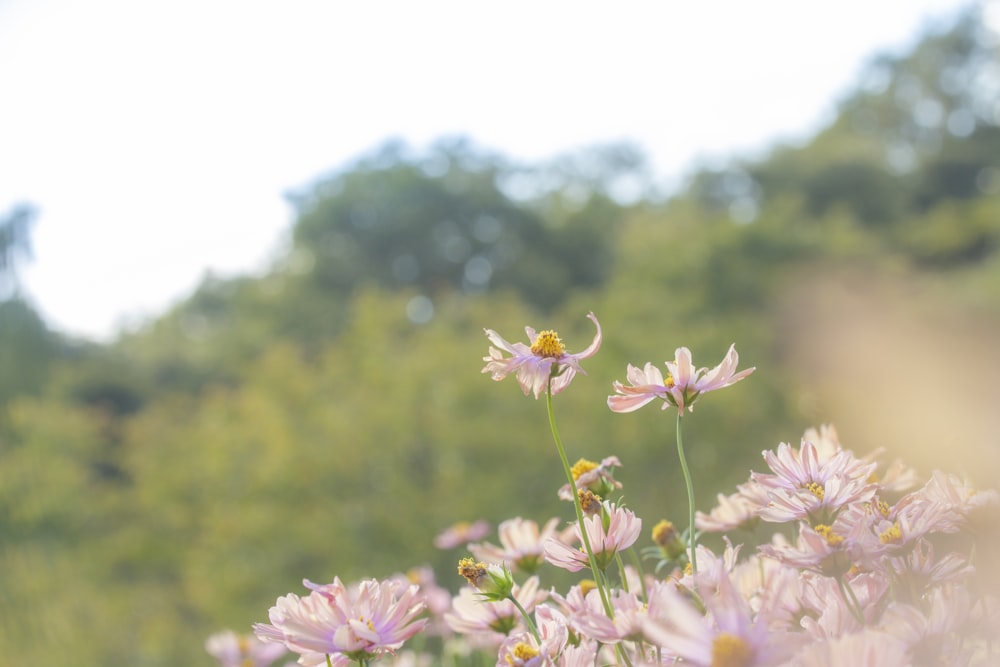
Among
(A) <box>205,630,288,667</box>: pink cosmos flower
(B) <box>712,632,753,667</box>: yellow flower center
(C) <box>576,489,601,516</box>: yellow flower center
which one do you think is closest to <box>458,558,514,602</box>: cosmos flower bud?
(C) <box>576,489,601,516</box>: yellow flower center

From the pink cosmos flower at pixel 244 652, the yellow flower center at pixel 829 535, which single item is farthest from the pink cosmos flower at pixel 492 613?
the pink cosmos flower at pixel 244 652

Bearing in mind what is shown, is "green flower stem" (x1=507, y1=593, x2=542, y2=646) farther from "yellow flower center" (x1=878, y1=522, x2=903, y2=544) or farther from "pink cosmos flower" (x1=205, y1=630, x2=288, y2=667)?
"pink cosmos flower" (x1=205, y1=630, x2=288, y2=667)

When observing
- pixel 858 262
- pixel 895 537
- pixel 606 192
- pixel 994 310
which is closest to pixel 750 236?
pixel 858 262

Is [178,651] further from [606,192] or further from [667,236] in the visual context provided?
[606,192]

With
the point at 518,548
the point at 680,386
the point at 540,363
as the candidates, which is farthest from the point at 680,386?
the point at 518,548

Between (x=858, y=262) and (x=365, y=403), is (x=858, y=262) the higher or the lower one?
the higher one

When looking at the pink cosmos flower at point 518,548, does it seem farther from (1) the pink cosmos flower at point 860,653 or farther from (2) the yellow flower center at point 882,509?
(1) the pink cosmos flower at point 860,653
